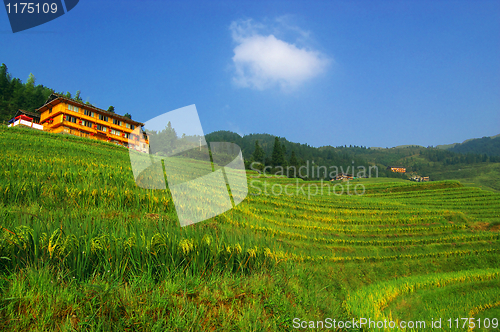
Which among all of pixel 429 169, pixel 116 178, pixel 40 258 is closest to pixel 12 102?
pixel 116 178

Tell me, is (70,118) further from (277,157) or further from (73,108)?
(277,157)

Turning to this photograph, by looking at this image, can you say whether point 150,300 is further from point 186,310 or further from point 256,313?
point 256,313

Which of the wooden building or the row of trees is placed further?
the row of trees

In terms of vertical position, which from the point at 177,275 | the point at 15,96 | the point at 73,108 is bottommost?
the point at 177,275

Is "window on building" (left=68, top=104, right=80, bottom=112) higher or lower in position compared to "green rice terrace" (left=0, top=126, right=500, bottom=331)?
higher

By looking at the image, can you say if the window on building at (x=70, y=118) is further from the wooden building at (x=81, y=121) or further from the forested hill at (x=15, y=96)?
the forested hill at (x=15, y=96)

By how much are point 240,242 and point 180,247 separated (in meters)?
1.25

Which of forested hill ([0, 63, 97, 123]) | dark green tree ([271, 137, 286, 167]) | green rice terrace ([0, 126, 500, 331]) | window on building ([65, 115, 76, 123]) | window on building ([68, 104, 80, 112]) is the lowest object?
green rice terrace ([0, 126, 500, 331])

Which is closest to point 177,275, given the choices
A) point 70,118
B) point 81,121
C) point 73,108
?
point 70,118

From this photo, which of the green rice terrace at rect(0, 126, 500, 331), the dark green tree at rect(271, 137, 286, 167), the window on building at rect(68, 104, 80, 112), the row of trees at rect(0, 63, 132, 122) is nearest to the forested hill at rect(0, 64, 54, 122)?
the row of trees at rect(0, 63, 132, 122)

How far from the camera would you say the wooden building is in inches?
1564

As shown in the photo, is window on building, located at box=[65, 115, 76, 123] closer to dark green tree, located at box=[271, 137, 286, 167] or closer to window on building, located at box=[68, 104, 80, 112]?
window on building, located at box=[68, 104, 80, 112]

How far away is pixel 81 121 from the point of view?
42438 millimetres

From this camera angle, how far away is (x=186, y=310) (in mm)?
2666
